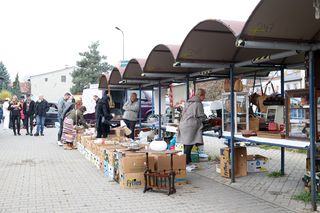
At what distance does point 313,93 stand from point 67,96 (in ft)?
34.8

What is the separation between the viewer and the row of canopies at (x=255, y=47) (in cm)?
532

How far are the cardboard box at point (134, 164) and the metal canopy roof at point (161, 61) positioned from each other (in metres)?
2.87

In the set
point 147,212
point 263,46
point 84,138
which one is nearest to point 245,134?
point 263,46

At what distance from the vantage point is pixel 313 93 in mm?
5473

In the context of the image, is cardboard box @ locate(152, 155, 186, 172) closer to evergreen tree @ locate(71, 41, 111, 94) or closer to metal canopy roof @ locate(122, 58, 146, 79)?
metal canopy roof @ locate(122, 58, 146, 79)

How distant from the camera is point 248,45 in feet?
18.1

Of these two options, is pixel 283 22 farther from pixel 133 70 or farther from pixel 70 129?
pixel 70 129

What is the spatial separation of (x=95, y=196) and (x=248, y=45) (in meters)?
3.40

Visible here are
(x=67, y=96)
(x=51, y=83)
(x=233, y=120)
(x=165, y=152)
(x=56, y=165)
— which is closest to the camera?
(x=165, y=152)

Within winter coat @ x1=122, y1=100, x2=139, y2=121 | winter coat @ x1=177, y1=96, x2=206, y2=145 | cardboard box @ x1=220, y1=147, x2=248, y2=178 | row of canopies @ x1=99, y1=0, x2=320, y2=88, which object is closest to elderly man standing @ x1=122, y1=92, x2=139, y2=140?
winter coat @ x1=122, y1=100, x2=139, y2=121

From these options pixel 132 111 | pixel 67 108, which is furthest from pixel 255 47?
pixel 67 108

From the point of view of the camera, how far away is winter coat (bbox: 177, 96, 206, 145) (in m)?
8.51

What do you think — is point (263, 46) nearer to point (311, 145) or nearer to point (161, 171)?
point (311, 145)

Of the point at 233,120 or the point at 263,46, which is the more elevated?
the point at 263,46
